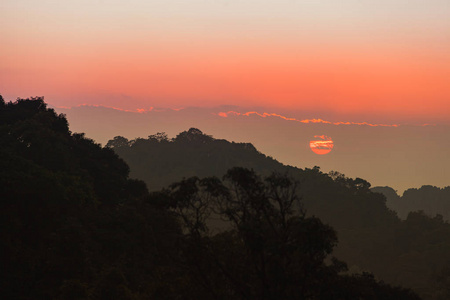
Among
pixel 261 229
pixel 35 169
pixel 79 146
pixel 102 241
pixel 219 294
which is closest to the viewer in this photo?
pixel 261 229

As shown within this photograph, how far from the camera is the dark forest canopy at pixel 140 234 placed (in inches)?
1030

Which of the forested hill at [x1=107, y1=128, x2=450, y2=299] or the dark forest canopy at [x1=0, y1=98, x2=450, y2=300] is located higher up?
the dark forest canopy at [x1=0, y1=98, x2=450, y2=300]

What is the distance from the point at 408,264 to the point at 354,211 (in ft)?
101

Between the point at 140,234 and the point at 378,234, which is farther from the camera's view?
the point at 378,234

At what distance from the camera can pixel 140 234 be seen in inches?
1885

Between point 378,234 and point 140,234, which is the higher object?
point 140,234

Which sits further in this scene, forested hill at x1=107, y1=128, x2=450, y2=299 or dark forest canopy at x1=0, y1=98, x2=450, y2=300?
forested hill at x1=107, y1=128, x2=450, y2=299

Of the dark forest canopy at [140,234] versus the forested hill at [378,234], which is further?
the forested hill at [378,234]

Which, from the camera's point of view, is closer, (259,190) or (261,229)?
(261,229)

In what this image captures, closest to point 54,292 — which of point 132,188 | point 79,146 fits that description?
point 132,188

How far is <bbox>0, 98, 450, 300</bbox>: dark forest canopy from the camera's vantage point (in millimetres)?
26156

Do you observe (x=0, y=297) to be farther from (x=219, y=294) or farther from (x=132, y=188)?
(x=132, y=188)

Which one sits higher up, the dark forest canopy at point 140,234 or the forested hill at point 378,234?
the dark forest canopy at point 140,234

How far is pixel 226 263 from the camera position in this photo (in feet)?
92.5
